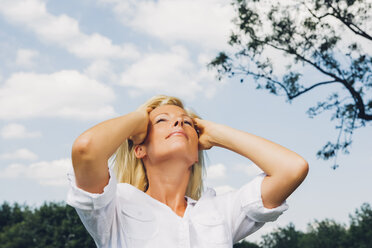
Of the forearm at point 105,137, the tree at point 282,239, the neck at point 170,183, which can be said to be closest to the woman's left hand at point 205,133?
the neck at point 170,183

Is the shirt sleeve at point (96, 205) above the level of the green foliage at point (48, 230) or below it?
below

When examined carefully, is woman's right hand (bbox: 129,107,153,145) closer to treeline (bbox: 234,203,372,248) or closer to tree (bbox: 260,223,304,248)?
treeline (bbox: 234,203,372,248)

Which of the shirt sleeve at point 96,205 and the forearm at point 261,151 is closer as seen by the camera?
the shirt sleeve at point 96,205

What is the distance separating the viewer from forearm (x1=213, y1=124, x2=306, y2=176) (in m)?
3.00

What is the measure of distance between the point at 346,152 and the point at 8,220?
3371cm

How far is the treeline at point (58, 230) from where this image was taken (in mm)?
32719

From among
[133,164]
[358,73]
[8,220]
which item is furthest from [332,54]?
[8,220]

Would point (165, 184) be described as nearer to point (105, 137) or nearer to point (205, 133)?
point (205, 133)

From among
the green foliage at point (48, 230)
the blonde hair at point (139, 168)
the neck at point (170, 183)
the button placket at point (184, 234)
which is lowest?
the button placket at point (184, 234)

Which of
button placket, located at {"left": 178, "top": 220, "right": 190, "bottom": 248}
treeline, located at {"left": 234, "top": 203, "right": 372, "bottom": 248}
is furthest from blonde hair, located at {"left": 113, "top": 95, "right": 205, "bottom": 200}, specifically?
treeline, located at {"left": 234, "top": 203, "right": 372, "bottom": 248}

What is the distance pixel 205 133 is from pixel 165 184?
53 cm

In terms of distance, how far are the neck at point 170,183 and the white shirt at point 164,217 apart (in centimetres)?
9

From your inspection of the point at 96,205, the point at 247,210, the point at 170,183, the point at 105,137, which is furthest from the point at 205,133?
the point at 96,205

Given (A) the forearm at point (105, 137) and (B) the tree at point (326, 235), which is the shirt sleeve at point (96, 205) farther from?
(B) the tree at point (326, 235)
